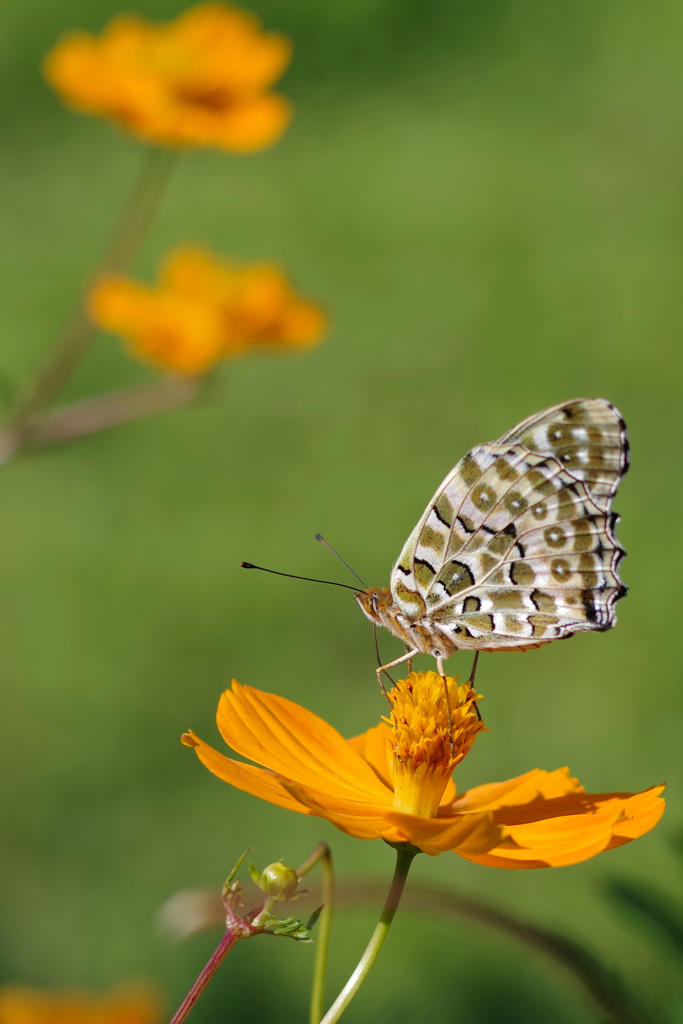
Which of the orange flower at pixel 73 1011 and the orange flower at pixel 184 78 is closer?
the orange flower at pixel 73 1011

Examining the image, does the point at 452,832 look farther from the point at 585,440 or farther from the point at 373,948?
the point at 585,440

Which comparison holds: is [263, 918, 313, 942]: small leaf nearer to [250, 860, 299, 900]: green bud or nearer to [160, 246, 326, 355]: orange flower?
[250, 860, 299, 900]: green bud

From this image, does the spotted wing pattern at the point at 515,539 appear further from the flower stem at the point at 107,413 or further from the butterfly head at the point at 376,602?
the flower stem at the point at 107,413

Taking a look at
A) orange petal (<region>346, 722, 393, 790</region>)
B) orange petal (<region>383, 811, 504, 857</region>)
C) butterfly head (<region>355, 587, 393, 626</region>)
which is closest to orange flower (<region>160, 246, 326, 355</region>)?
butterfly head (<region>355, 587, 393, 626</region>)

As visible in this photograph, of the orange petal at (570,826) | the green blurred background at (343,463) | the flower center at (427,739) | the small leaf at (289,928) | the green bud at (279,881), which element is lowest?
the green blurred background at (343,463)

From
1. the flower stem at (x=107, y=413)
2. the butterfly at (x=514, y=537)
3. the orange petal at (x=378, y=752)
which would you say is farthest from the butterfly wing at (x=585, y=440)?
the flower stem at (x=107, y=413)

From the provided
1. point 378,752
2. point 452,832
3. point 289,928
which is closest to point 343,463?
point 378,752

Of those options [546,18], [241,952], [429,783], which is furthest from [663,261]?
[429,783]
